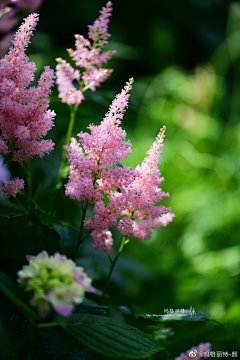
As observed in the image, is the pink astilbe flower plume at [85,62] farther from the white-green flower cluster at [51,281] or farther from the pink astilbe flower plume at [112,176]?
the white-green flower cluster at [51,281]

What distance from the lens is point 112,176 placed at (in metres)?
0.40

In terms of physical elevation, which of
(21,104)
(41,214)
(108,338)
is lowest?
(108,338)

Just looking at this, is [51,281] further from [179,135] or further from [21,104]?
[179,135]

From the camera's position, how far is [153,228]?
0.45 metres

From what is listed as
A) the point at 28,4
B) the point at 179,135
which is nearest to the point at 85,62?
the point at 28,4

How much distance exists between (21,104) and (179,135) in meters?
1.67

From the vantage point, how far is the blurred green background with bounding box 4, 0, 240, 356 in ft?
3.54

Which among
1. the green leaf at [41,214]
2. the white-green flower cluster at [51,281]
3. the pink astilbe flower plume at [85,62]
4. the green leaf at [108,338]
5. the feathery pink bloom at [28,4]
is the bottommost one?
the green leaf at [108,338]

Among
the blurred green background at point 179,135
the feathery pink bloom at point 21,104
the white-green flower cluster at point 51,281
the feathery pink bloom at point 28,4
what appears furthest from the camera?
the blurred green background at point 179,135

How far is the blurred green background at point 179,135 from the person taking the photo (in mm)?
1079

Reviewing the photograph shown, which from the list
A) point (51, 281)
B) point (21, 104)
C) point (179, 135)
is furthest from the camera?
point (179, 135)

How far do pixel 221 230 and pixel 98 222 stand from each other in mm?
1296

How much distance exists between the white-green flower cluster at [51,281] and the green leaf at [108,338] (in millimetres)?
38

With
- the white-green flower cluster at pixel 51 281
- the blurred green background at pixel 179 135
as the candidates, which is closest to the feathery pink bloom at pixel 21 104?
the white-green flower cluster at pixel 51 281
